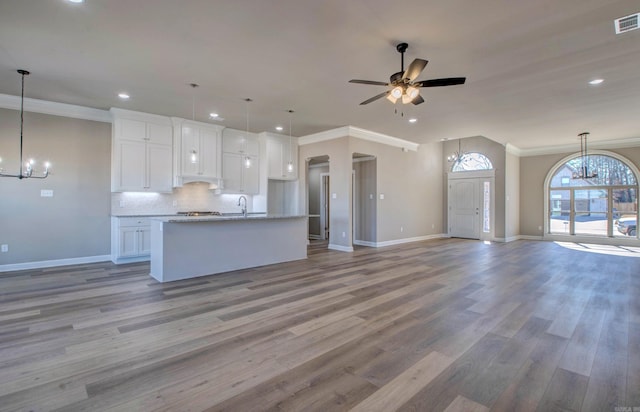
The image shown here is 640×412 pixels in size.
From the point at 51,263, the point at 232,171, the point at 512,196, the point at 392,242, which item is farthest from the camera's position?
the point at 512,196

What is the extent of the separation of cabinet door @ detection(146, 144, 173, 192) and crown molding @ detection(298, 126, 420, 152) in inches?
131

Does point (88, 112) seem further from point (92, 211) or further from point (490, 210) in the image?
point (490, 210)

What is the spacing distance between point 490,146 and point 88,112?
1035 centimetres

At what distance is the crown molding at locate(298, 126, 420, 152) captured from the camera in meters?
7.13

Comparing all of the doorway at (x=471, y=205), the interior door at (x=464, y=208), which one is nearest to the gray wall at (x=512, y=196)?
the doorway at (x=471, y=205)

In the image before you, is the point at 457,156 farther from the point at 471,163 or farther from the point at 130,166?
the point at 130,166

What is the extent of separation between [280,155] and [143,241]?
146 inches

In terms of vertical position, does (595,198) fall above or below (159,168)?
below

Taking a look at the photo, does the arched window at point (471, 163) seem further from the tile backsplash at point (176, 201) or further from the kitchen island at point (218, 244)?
the tile backsplash at point (176, 201)

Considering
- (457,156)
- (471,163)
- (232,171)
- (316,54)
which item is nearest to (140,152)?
(232,171)

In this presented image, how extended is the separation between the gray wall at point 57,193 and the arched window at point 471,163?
9861 millimetres

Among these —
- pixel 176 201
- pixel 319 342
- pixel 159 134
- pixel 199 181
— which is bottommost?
pixel 319 342

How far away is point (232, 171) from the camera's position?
24.2 feet

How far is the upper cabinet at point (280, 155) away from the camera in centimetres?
782
